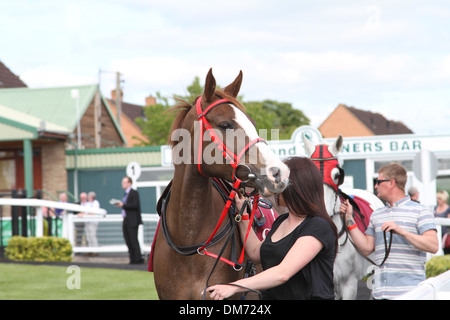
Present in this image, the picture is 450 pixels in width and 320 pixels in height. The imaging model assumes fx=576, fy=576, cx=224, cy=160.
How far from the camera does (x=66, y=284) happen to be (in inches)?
388

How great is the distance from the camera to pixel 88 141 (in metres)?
30.5

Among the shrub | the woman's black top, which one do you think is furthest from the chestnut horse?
the shrub

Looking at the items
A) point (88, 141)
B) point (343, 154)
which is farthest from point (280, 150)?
point (88, 141)

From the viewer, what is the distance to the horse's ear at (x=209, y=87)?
136 inches

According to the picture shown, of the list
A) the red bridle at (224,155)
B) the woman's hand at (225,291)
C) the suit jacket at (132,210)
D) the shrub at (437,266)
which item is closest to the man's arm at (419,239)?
the red bridle at (224,155)

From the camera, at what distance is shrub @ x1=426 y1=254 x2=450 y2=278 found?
911cm

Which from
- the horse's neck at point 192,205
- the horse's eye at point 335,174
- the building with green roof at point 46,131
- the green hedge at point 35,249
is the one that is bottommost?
the green hedge at point 35,249

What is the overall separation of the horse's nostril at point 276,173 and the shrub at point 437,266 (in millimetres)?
7006

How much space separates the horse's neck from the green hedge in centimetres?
1044

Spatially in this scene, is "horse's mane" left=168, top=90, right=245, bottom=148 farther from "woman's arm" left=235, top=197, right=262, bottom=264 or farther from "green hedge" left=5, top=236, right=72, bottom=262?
"green hedge" left=5, top=236, right=72, bottom=262

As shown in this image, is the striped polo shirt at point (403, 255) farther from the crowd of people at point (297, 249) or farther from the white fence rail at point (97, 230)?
the white fence rail at point (97, 230)
